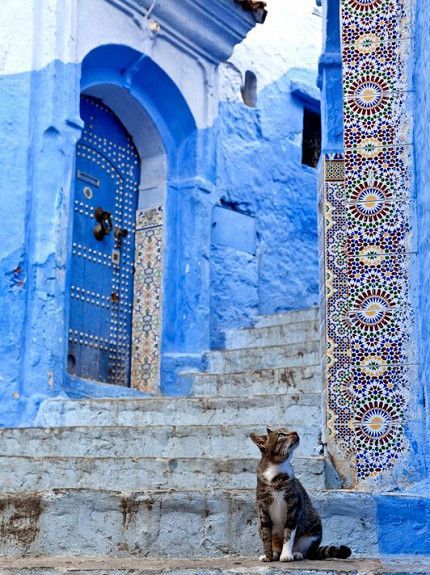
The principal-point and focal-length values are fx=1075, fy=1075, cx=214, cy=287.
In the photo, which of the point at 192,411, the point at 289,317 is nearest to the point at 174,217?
the point at 289,317

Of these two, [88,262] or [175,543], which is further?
[88,262]

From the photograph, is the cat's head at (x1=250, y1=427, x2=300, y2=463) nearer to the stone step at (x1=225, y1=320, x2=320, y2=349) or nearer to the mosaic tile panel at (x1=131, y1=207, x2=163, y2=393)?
the stone step at (x1=225, y1=320, x2=320, y2=349)

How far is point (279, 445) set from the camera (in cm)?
381

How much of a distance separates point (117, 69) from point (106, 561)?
5.81 metres

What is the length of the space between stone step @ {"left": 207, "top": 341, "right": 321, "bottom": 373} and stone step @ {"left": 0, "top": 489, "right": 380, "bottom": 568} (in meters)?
2.89

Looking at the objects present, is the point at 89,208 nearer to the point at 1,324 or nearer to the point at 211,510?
the point at 1,324

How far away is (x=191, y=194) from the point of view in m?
9.34

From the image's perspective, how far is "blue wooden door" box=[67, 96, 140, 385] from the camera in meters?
8.65

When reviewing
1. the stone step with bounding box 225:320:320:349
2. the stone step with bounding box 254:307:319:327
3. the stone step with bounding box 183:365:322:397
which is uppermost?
the stone step with bounding box 254:307:319:327

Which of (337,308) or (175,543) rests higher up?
(337,308)

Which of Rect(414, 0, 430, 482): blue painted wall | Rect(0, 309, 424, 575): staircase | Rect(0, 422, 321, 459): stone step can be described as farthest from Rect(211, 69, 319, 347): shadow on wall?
Rect(414, 0, 430, 482): blue painted wall

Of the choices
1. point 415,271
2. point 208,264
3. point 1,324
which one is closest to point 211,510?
point 415,271

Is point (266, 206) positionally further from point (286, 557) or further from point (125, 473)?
point (286, 557)

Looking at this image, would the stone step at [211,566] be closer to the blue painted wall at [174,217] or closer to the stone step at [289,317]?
the blue painted wall at [174,217]
